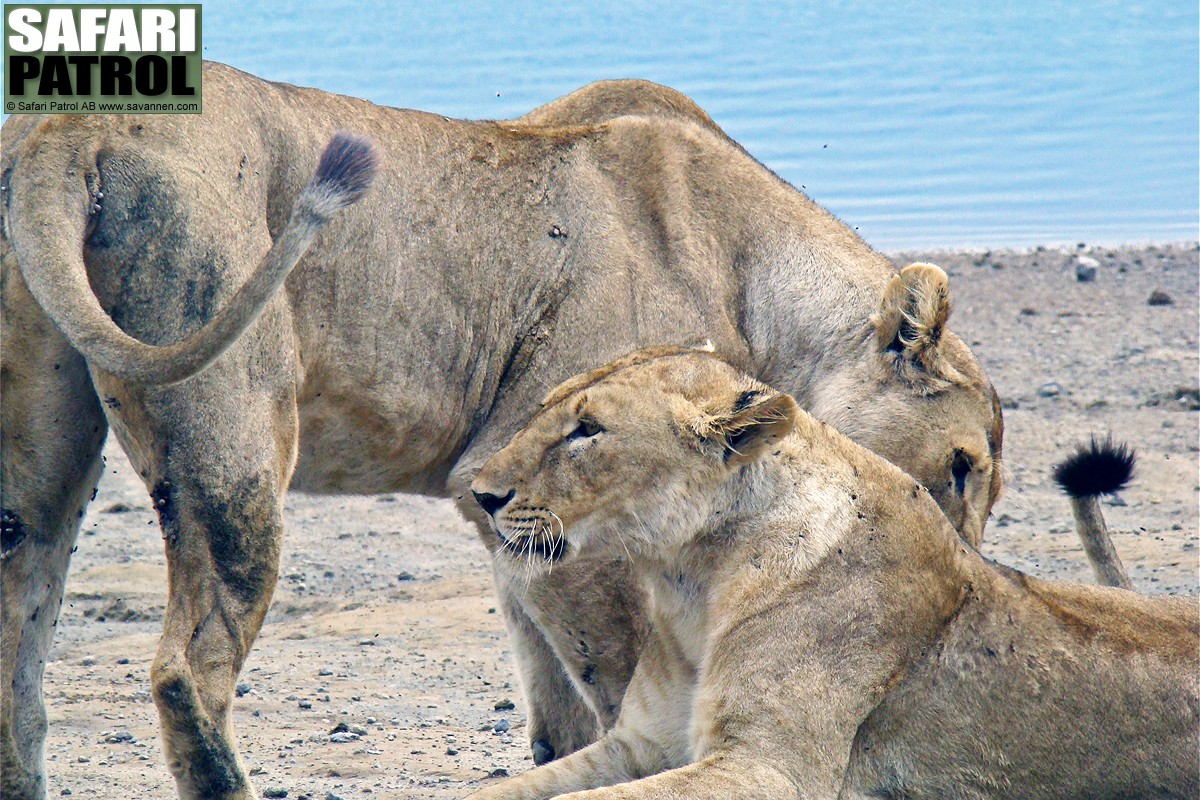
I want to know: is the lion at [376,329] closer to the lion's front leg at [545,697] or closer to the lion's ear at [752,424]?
the lion's front leg at [545,697]

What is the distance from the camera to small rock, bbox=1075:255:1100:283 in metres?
12.2

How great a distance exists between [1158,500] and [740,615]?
4.34 metres

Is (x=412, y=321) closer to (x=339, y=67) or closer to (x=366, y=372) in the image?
(x=366, y=372)

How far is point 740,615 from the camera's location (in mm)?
3486

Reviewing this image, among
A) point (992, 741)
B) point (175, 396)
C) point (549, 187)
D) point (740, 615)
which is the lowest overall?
point (992, 741)

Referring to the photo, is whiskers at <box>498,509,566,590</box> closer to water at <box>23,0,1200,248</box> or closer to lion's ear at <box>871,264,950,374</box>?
lion's ear at <box>871,264,950,374</box>

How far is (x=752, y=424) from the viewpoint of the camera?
11.5ft

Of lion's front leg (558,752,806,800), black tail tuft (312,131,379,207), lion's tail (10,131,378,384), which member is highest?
black tail tuft (312,131,379,207)

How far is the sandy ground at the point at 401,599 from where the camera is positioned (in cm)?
470

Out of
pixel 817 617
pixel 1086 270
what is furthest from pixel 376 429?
pixel 1086 270

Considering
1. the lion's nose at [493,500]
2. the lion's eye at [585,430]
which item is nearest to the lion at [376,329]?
the lion's nose at [493,500]

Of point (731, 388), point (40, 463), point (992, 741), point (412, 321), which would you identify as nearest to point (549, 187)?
point (412, 321)

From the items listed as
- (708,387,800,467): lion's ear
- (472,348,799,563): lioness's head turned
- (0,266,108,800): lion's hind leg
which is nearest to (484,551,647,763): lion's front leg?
(472,348,799,563): lioness's head turned

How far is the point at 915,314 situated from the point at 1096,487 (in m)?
0.69
